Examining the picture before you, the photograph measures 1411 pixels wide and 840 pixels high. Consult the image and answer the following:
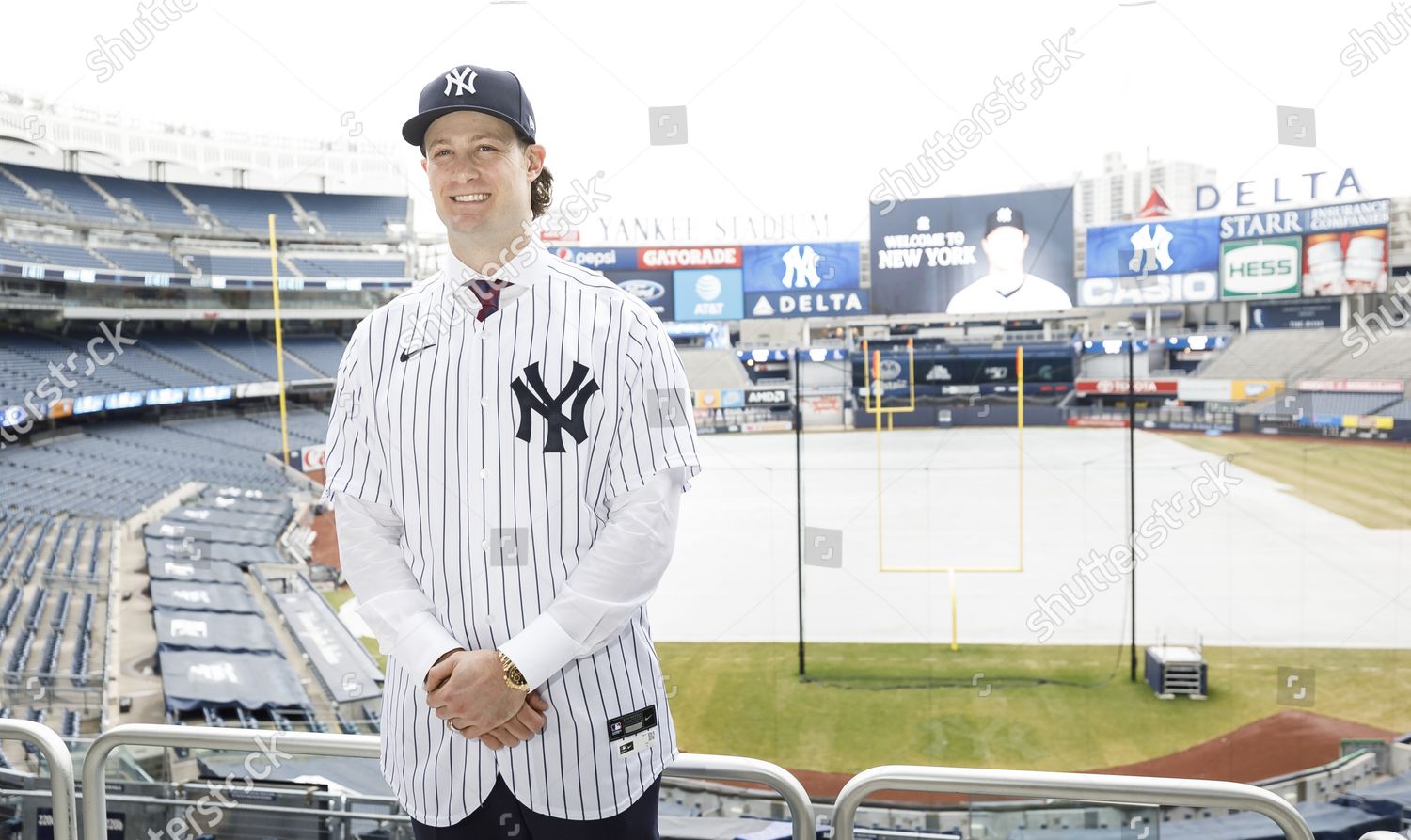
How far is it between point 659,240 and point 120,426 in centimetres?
595

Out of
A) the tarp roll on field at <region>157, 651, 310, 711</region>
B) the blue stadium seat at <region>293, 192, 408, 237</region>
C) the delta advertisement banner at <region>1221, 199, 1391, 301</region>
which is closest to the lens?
the tarp roll on field at <region>157, 651, 310, 711</region>

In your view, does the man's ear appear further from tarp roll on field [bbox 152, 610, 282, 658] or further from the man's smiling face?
tarp roll on field [bbox 152, 610, 282, 658]

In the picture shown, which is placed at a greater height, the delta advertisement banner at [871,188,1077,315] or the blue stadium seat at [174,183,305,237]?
the blue stadium seat at [174,183,305,237]

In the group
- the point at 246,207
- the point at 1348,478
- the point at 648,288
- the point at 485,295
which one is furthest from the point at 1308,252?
the point at 485,295

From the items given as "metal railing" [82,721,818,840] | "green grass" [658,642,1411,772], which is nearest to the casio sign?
"green grass" [658,642,1411,772]

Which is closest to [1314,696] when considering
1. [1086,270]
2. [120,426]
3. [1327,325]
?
[1086,270]

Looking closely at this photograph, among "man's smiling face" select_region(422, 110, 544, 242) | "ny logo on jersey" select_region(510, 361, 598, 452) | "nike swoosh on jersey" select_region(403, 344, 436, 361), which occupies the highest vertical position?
"man's smiling face" select_region(422, 110, 544, 242)

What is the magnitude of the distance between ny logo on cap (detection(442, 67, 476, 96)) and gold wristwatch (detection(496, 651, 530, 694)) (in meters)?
0.41

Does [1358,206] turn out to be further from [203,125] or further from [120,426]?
[120,426]

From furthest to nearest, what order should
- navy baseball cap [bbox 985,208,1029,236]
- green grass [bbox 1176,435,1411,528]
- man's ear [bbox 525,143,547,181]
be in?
navy baseball cap [bbox 985,208,1029,236], green grass [bbox 1176,435,1411,528], man's ear [bbox 525,143,547,181]

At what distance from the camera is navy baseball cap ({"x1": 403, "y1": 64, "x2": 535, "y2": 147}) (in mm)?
658

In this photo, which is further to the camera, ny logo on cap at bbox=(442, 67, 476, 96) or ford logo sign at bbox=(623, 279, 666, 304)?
ford logo sign at bbox=(623, 279, 666, 304)

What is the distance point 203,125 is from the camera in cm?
868

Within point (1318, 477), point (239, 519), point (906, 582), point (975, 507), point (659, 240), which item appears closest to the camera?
point (906, 582)
